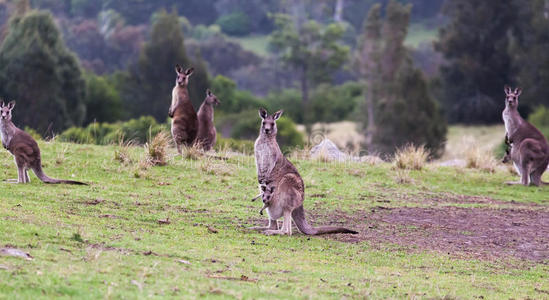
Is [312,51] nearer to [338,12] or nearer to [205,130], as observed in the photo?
[338,12]

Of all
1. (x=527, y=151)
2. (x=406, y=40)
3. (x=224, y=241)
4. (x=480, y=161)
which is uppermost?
(x=406, y=40)

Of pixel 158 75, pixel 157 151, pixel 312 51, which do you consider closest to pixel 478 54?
pixel 312 51

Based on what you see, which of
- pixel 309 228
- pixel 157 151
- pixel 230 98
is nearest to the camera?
pixel 309 228

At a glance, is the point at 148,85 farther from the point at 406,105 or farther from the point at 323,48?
the point at 323,48

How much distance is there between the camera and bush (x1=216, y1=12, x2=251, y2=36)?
99438mm

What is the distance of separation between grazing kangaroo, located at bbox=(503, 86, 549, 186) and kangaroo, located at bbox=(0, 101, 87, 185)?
8715mm

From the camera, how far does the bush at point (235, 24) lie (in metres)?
99.4

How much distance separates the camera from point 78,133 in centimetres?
2495

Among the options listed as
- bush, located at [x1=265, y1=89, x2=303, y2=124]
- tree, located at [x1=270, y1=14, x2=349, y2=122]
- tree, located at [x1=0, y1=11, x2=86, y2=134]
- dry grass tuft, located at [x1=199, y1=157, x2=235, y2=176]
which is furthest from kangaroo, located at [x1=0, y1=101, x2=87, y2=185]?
tree, located at [x1=270, y1=14, x2=349, y2=122]

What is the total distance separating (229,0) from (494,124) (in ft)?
170

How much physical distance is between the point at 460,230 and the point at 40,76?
40.8m

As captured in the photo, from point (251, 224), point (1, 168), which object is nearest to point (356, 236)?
point (251, 224)

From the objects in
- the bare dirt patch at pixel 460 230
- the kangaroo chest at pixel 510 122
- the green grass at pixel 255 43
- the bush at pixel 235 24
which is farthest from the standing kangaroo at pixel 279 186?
the bush at pixel 235 24

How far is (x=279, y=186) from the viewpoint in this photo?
32.3 ft
